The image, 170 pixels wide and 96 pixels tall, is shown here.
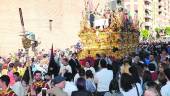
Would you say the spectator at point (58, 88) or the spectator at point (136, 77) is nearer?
the spectator at point (58, 88)

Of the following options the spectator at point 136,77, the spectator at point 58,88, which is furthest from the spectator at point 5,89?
the spectator at point 136,77

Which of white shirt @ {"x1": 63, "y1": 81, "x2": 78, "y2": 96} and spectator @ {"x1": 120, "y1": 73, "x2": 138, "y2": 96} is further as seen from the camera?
white shirt @ {"x1": 63, "y1": 81, "x2": 78, "y2": 96}

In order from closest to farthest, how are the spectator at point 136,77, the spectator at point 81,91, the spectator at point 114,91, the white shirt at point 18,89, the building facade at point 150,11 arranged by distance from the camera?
the spectator at point 114,91, the spectator at point 81,91, the spectator at point 136,77, the white shirt at point 18,89, the building facade at point 150,11

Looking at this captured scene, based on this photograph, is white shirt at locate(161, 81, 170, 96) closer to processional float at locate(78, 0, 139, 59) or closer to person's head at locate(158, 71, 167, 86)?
person's head at locate(158, 71, 167, 86)

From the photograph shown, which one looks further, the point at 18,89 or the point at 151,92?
the point at 18,89

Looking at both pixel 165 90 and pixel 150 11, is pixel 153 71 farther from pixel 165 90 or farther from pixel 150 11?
pixel 150 11

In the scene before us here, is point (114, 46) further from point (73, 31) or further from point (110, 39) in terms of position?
point (73, 31)

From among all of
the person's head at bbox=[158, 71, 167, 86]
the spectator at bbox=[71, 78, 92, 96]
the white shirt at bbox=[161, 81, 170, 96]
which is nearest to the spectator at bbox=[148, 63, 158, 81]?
the person's head at bbox=[158, 71, 167, 86]

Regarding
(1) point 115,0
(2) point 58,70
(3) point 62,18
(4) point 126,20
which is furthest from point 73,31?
(2) point 58,70

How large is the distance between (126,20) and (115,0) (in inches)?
594

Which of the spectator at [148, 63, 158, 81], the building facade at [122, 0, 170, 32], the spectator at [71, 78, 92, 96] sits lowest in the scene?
the building facade at [122, 0, 170, 32]

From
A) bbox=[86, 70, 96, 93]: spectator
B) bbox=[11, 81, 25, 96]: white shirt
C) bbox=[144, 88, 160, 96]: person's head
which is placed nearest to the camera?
bbox=[144, 88, 160, 96]: person's head

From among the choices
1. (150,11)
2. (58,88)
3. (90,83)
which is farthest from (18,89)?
(150,11)

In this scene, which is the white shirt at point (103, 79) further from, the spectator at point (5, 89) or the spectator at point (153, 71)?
the spectator at point (5, 89)
